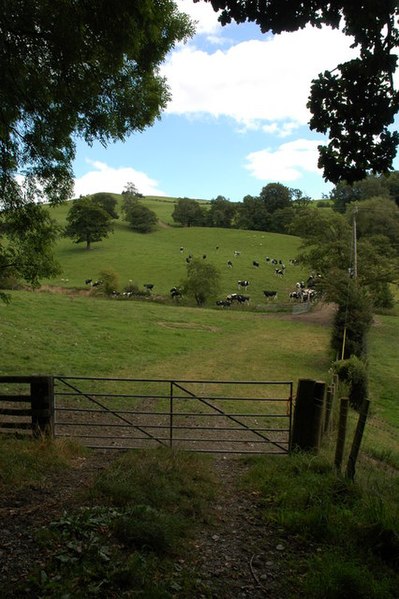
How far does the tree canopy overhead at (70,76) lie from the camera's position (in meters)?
6.74

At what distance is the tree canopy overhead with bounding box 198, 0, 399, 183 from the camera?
525cm

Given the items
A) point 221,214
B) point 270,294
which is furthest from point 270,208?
point 270,294

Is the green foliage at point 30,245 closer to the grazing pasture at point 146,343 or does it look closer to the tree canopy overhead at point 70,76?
the tree canopy overhead at point 70,76

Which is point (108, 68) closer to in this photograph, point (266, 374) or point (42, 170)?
point (42, 170)

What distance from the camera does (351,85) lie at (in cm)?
573

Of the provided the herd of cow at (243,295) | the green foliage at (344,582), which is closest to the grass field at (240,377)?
the green foliage at (344,582)

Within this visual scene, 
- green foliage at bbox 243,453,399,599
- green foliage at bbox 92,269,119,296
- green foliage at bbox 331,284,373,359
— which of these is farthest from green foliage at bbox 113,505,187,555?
green foliage at bbox 92,269,119,296

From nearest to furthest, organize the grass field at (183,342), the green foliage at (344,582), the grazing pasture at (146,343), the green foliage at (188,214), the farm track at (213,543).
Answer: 1. the green foliage at (344,582)
2. the farm track at (213,543)
3. the grass field at (183,342)
4. the grazing pasture at (146,343)
5. the green foliage at (188,214)

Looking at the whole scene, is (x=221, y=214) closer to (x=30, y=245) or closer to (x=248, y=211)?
(x=248, y=211)

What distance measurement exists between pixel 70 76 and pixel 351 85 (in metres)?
4.66

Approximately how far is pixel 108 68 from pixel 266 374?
50.5ft

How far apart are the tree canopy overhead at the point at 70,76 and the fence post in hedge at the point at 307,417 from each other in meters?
6.36

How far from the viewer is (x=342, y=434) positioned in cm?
741

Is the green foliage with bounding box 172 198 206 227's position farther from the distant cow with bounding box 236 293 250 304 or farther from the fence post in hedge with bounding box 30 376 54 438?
the fence post in hedge with bounding box 30 376 54 438
